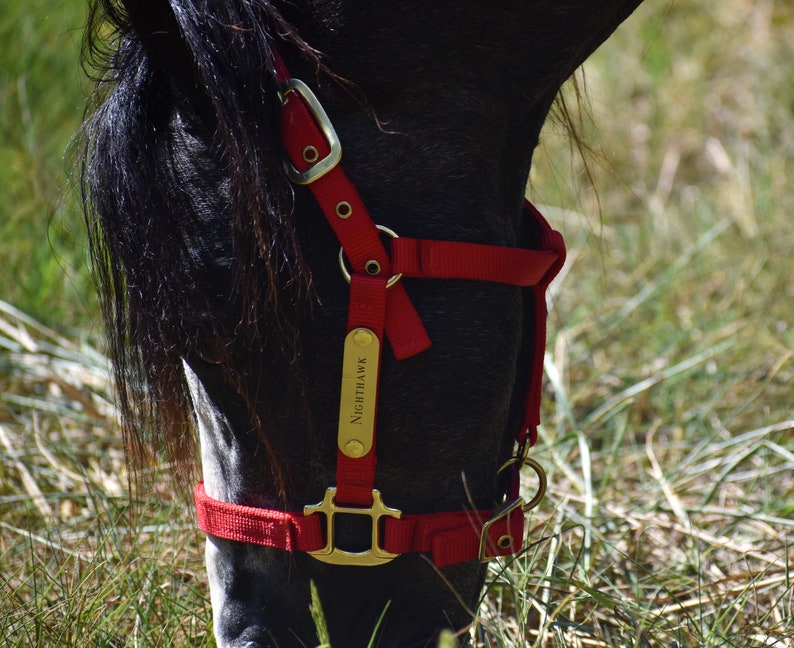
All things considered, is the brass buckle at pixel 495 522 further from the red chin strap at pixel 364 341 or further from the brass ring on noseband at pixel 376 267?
the brass ring on noseband at pixel 376 267

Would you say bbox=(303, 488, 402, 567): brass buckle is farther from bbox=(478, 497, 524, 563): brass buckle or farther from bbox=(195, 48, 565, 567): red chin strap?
bbox=(478, 497, 524, 563): brass buckle

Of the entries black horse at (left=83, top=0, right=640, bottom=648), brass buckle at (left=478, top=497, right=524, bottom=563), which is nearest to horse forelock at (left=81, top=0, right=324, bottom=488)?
black horse at (left=83, top=0, right=640, bottom=648)

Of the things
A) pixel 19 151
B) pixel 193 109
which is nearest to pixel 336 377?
pixel 193 109

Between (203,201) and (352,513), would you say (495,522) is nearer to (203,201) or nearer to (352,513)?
(352,513)

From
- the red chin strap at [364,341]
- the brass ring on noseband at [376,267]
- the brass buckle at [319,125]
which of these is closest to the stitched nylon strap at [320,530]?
the red chin strap at [364,341]

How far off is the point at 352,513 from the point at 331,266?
312mm

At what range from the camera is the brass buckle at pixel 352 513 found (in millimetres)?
1185

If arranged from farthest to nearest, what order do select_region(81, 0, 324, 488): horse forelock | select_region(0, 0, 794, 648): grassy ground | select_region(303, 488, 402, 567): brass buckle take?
1. select_region(0, 0, 794, 648): grassy ground
2. select_region(303, 488, 402, 567): brass buckle
3. select_region(81, 0, 324, 488): horse forelock

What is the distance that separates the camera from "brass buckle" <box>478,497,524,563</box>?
1.23m

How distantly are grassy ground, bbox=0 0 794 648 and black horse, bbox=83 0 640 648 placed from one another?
0.28 meters

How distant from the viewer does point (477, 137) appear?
116 cm

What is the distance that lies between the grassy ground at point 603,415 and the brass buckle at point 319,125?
0.50 meters

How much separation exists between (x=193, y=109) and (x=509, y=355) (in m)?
0.49

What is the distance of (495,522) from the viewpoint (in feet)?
4.13
